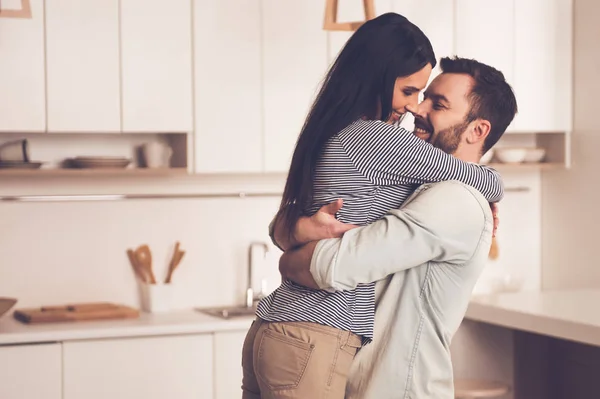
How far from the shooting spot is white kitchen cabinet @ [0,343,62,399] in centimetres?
345

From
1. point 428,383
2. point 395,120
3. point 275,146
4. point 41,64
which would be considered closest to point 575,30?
point 275,146

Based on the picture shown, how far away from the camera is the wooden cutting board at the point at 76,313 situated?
12.1ft

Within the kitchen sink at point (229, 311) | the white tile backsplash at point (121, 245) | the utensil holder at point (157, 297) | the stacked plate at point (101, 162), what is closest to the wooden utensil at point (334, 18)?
the stacked plate at point (101, 162)

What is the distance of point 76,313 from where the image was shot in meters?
3.76

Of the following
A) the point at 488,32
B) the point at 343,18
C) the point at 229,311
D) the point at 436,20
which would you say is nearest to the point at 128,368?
the point at 229,311

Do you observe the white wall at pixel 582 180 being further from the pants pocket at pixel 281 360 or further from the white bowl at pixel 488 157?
the pants pocket at pixel 281 360

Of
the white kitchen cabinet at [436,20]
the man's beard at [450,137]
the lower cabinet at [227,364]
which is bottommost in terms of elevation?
the lower cabinet at [227,364]

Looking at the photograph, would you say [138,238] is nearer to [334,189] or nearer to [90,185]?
[90,185]

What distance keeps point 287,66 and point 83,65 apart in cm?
85

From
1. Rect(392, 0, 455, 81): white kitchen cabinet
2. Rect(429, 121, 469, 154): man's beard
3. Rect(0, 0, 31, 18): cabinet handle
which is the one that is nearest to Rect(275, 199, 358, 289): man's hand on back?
Rect(429, 121, 469, 154): man's beard

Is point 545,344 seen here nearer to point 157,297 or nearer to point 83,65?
point 157,297

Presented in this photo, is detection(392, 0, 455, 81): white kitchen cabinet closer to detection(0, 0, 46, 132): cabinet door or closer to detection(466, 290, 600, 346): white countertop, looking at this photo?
detection(466, 290, 600, 346): white countertop

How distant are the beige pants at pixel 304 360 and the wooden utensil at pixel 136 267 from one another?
2.28 metres

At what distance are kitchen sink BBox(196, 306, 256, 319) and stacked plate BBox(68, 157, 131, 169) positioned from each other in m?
0.73
